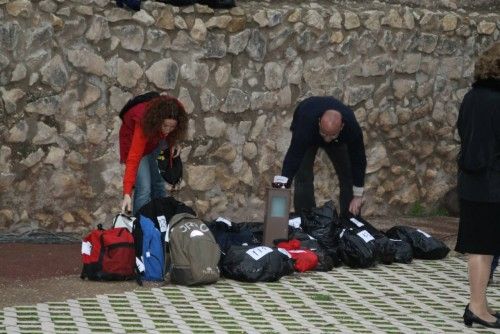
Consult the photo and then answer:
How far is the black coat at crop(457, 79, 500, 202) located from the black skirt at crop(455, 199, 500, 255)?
0.21 feet

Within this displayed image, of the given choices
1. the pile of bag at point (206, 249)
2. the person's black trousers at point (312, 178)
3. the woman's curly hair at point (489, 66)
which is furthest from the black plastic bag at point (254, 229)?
the woman's curly hair at point (489, 66)

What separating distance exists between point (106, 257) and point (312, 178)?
8.54 ft

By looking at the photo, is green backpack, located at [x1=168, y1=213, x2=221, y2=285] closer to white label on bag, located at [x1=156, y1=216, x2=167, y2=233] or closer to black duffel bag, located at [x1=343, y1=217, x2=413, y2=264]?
white label on bag, located at [x1=156, y1=216, x2=167, y2=233]

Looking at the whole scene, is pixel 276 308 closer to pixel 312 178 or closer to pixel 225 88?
pixel 312 178

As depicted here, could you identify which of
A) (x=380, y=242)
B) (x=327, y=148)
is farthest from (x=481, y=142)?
(x=327, y=148)

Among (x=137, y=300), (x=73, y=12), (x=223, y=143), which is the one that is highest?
(x=73, y=12)

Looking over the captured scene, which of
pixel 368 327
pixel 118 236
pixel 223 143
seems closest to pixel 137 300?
pixel 118 236

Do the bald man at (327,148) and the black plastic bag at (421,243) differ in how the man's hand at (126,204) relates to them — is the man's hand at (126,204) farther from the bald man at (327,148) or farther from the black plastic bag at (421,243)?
the black plastic bag at (421,243)

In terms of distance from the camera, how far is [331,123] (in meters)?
10.6

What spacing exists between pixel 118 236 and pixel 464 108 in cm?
278

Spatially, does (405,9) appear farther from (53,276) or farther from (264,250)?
(53,276)

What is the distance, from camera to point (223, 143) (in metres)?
12.3

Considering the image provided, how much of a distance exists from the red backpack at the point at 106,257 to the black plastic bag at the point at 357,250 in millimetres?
1913

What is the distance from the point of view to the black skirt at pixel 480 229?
828 cm
